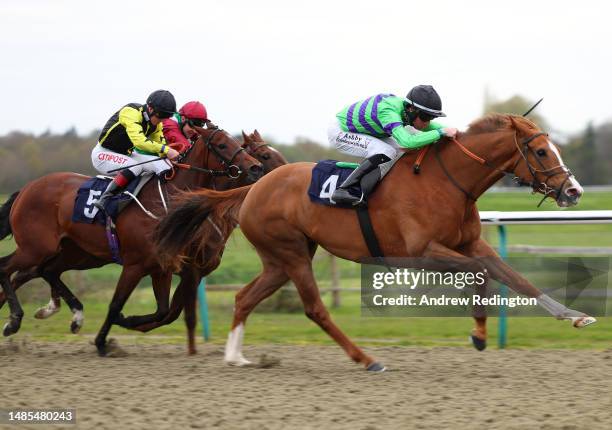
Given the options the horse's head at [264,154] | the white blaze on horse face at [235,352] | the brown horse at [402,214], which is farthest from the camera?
the horse's head at [264,154]

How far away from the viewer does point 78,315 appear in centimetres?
811

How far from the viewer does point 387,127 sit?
6.61 m

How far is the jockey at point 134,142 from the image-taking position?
24.6ft

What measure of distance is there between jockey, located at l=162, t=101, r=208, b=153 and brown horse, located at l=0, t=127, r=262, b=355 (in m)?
0.20

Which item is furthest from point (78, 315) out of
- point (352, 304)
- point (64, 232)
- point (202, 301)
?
point (352, 304)

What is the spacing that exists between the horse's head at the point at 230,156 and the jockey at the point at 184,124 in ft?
0.71

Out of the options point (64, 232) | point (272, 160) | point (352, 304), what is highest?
point (272, 160)

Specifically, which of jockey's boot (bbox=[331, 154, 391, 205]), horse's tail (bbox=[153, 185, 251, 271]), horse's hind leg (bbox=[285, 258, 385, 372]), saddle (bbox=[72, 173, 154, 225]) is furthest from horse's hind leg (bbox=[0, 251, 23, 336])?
jockey's boot (bbox=[331, 154, 391, 205])

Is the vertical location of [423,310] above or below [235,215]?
below

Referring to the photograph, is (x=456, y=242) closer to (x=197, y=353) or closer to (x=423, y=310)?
(x=423, y=310)

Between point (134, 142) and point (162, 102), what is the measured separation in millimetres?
383

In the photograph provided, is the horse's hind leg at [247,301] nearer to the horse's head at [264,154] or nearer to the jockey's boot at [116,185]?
the horse's head at [264,154]

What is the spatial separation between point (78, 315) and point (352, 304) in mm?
4285

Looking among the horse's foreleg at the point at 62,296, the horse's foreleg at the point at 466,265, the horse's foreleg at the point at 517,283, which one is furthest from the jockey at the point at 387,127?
the horse's foreleg at the point at 62,296
